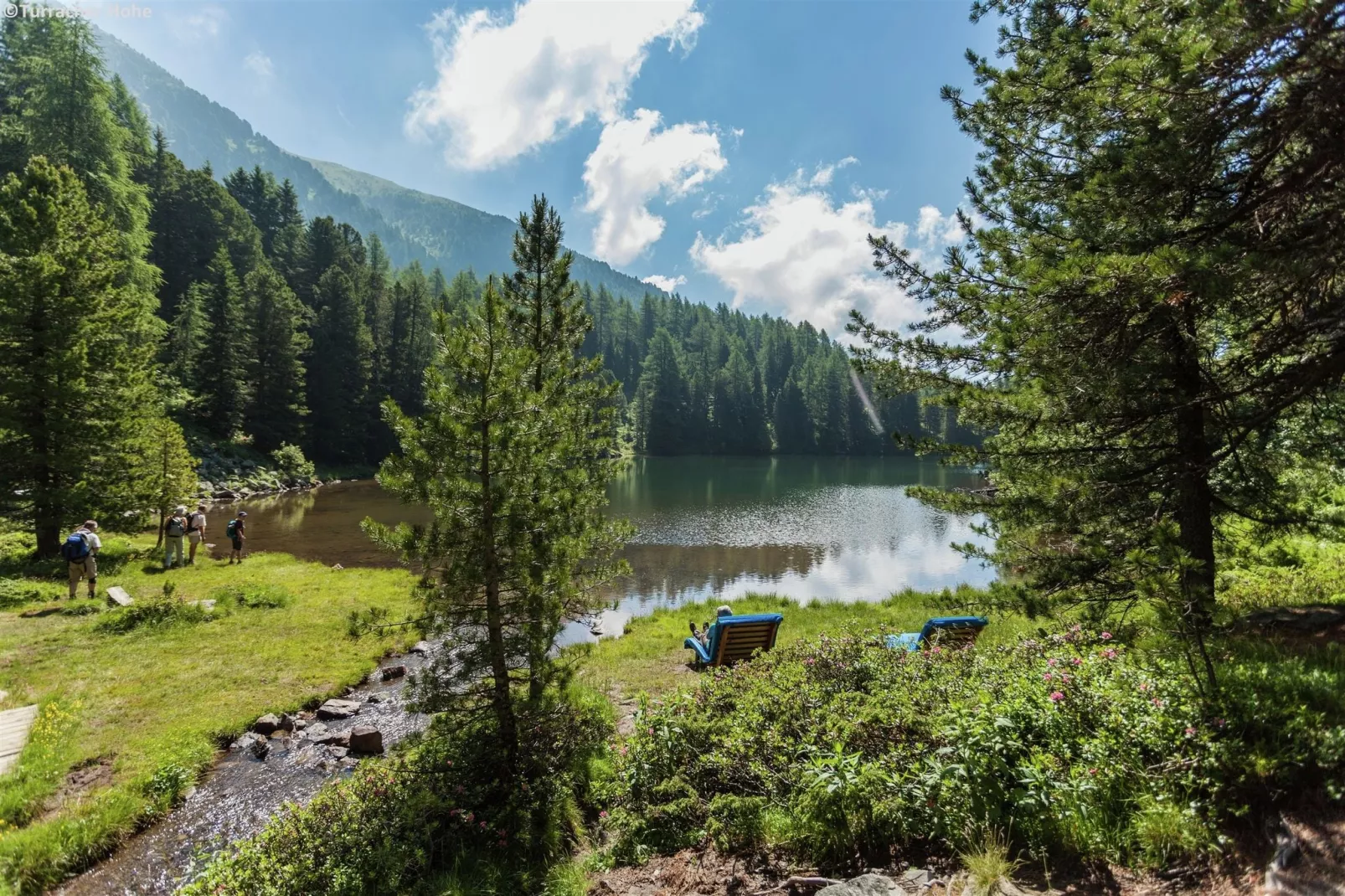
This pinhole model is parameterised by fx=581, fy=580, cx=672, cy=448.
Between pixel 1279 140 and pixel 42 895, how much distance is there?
526 inches

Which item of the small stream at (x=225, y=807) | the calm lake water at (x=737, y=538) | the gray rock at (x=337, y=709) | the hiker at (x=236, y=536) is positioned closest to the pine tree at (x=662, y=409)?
the calm lake water at (x=737, y=538)

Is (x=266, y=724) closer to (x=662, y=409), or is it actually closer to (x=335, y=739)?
(x=335, y=739)

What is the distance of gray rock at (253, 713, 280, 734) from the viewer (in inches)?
356

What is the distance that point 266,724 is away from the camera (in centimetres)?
908

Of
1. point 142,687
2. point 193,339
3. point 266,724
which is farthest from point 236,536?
point 193,339

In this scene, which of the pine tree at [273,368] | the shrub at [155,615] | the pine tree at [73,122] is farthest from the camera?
the pine tree at [273,368]

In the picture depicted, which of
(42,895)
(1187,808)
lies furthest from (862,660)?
(42,895)

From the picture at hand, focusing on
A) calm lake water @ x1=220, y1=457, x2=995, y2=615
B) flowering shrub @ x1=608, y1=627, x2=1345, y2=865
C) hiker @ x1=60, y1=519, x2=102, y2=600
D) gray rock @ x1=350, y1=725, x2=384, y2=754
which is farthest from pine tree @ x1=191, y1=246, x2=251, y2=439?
flowering shrub @ x1=608, y1=627, x2=1345, y2=865

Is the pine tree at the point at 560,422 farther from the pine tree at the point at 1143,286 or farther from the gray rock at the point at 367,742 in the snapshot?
the pine tree at the point at 1143,286

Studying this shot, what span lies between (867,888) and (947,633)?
20.8 feet

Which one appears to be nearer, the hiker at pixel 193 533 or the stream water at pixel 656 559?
the stream water at pixel 656 559

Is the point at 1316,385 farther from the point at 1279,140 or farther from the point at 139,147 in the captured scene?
the point at 139,147

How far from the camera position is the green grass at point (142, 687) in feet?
21.1

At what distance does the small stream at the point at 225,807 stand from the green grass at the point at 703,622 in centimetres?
383
